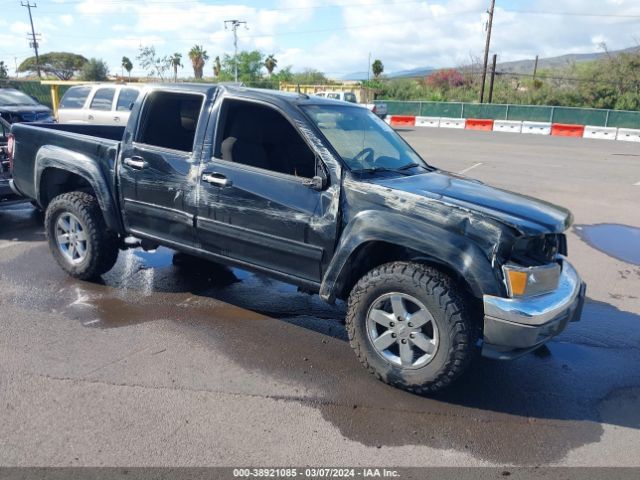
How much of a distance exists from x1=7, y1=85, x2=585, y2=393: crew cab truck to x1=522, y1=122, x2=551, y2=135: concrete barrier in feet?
88.5

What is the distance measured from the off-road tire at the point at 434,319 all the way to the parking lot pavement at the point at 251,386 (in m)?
0.15

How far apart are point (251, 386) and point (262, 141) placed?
1872 millimetres

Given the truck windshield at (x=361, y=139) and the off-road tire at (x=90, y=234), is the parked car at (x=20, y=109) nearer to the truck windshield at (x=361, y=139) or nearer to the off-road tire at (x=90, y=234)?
the off-road tire at (x=90, y=234)

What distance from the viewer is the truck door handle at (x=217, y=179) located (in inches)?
166

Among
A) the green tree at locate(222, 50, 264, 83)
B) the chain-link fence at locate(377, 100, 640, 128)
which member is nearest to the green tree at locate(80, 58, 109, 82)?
the green tree at locate(222, 50, 264, 83)

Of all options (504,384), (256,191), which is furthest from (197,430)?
(504,384)

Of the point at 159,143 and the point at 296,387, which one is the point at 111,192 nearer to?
the point at 159,143

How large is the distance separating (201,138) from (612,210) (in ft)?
25.8

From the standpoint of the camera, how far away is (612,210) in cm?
952

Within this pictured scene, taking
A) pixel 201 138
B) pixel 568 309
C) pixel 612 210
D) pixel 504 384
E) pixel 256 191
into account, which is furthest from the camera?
pixel 612 210

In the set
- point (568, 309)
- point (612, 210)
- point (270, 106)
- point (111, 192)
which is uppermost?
point (270, 106)

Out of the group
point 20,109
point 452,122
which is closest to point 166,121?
point 20,109

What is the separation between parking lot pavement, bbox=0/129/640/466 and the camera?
3025 millimetres

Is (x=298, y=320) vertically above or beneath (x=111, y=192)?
beneath
